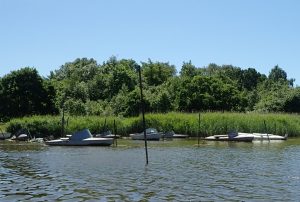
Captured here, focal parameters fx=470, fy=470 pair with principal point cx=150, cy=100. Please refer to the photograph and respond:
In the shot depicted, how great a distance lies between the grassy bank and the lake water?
19.1 metres

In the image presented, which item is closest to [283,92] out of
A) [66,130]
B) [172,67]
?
[172,67]

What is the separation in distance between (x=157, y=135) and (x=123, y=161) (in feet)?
70.7

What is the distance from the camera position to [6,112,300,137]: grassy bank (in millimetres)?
56219

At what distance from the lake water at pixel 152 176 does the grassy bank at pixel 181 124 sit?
19.1 meters

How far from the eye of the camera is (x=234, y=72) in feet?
448

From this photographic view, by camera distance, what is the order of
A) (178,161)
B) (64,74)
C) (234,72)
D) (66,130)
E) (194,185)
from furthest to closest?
(234,72), (64,74), (66,130), (178,161), (194,185)

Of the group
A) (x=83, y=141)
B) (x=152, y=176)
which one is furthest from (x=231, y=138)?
(x=152, y=176)

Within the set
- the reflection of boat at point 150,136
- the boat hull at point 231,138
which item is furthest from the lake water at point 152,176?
the reflection of boat at point 150,136

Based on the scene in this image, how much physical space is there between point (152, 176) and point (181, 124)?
111 ft

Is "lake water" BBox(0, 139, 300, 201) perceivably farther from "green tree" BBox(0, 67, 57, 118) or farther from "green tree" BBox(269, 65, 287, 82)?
"green tree" BBox(269, 65, 287, 82)

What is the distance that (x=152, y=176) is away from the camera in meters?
24.1

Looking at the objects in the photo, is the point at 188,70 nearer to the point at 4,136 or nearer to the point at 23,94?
the point at 23,94

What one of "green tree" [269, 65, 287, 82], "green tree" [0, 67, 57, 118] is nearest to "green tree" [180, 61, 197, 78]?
"green tree" [0, 67, 57, 118]

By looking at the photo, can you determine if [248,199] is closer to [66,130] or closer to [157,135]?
[157,135]
